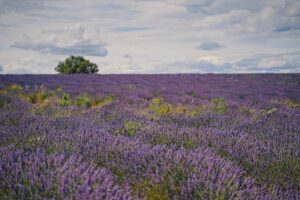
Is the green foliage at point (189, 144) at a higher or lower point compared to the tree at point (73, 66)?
lower

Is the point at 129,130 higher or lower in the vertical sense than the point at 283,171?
higher

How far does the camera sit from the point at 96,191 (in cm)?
160

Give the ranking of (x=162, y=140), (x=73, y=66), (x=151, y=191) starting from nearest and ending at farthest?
(x=151, y=191) < (x=162, y=140) < (x=73, y=66)

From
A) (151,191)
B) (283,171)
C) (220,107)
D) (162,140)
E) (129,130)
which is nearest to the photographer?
(151,191)

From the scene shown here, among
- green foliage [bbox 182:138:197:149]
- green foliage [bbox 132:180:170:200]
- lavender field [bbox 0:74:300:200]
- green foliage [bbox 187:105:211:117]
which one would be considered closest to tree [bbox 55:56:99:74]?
green foliage [bbox 187:105:211:117]

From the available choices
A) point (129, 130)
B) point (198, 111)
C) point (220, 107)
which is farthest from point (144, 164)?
point (220, 107)

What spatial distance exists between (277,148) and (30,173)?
6.38 feet

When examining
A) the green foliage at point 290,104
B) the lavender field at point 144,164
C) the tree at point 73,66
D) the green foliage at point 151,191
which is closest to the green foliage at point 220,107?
the green foliage at point 290,104

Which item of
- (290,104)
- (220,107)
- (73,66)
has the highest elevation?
(73,66)

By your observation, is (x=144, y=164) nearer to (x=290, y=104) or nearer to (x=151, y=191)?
(x=151, y=191)

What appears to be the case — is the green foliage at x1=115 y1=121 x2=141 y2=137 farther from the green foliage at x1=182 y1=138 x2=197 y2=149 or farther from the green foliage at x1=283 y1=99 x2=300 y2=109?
the green foliage at x1=283 y1=99 x2=300 y2=109

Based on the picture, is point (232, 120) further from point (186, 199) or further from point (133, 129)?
point (186, 199)

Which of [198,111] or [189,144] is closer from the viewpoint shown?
[189,144]

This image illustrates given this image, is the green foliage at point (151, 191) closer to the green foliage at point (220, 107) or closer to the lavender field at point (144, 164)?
the lavender field at point (144, 164)
